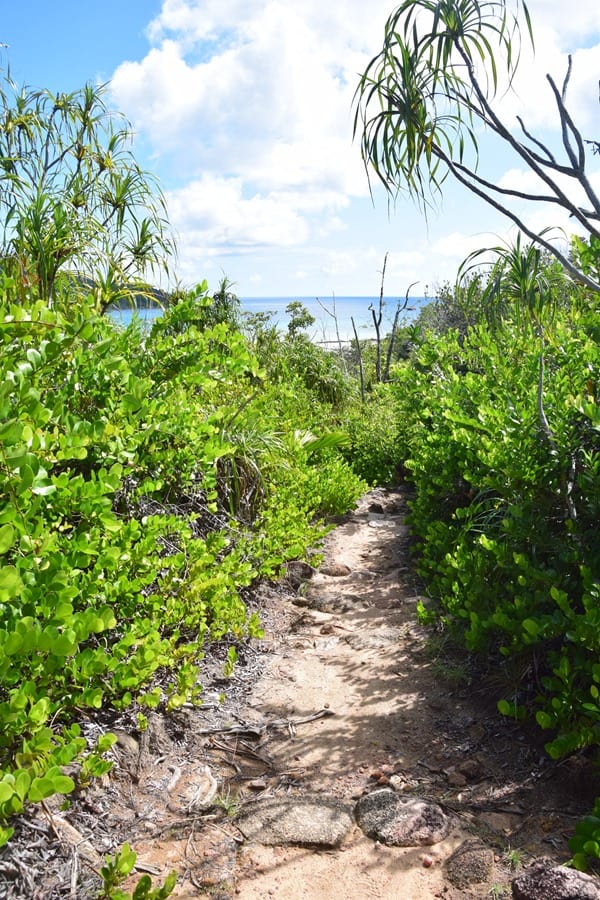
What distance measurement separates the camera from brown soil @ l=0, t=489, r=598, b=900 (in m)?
2.20

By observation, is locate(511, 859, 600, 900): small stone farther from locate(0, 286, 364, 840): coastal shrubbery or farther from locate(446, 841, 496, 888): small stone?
locate(0, 286, 364, 840): coastal shrubbery

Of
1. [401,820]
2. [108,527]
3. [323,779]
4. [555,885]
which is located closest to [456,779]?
[401,820]

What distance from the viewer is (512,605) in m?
3.00

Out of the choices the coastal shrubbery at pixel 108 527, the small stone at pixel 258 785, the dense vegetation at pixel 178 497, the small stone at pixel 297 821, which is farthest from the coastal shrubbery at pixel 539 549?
the coastal shrubbery at pixel 108 527

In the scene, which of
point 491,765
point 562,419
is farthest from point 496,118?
point 491,765

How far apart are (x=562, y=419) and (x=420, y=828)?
189 centimetres

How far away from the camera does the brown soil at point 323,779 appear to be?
2.20 meters

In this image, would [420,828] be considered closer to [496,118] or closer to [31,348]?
[31,348]

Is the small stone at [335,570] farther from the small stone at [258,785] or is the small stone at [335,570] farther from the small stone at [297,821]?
the small stone at [297,821]

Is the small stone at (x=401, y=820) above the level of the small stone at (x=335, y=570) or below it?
below

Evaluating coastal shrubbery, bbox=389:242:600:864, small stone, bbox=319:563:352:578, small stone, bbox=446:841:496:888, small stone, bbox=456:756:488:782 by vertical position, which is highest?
coastal shrubbery, bbox=389:242:600:864

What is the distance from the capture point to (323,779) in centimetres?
290

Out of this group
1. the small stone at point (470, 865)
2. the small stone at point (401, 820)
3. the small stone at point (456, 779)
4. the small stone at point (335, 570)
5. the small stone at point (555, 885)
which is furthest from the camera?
the small stone at point (335, 570)

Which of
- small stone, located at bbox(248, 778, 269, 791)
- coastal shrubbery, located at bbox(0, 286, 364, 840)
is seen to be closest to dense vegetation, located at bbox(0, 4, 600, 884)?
coastal shrubbery, located at bbox(0, 286, 364, 840)
